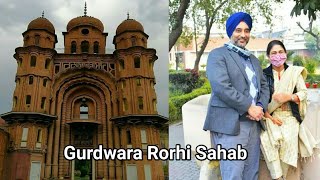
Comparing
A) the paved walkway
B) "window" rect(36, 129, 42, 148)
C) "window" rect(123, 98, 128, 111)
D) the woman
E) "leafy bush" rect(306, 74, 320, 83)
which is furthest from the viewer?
"window" rect(123, 98, 128, 111)

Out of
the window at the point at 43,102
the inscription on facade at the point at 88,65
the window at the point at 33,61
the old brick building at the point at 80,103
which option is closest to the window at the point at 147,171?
the old brick building at the point at 80,103

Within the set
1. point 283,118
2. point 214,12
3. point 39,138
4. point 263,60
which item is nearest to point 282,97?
point 283,118

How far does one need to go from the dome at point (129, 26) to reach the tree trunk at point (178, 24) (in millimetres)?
221

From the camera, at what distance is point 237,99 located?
80.5 inches

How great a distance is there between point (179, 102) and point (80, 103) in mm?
663

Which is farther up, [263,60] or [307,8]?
[307,8]

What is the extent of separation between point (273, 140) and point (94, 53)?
135 centimetres

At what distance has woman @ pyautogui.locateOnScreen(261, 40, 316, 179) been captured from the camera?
2.26m

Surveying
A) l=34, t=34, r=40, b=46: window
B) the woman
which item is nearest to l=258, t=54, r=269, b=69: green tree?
the woman

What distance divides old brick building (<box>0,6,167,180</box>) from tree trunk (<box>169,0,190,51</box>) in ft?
0.58

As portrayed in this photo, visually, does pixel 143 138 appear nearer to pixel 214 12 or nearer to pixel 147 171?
pixel 147 171

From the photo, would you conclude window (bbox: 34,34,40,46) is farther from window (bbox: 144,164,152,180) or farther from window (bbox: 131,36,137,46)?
window (bbox: 144,164,152,180)

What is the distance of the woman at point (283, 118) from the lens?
2.26 meters

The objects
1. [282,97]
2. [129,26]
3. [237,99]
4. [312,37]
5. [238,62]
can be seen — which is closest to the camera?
[237,99]
